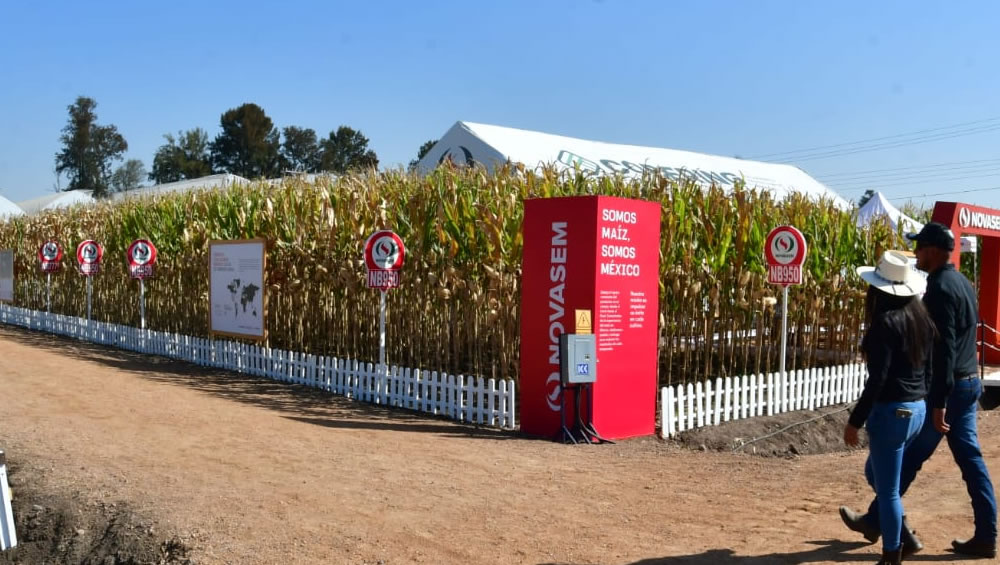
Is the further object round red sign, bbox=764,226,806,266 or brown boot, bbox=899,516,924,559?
round red sign, bbox=764,226,806,266

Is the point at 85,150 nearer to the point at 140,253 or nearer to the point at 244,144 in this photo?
the point at 244,144

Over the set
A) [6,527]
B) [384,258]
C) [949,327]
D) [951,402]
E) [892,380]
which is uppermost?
[384,258]

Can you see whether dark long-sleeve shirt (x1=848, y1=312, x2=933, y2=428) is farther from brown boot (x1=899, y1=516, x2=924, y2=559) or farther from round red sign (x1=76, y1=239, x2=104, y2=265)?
round red sign (x1=76, y1=239, x2=104, y2=265)

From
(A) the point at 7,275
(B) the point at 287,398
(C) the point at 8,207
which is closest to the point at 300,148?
(C) the point at 8,207

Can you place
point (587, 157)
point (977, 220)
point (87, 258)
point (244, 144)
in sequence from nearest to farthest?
point (977, 220) → point (87, 258) → point (587, 157) → point (244, 144)

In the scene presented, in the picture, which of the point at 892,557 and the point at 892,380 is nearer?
the point at 892,380

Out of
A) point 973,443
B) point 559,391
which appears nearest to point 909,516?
point 973,443

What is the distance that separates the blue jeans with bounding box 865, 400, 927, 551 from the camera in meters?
5.05

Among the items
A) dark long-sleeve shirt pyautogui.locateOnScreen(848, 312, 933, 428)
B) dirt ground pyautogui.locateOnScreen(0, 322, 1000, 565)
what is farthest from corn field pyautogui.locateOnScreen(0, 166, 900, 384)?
dark long-sleeve shirt pyautogui.locateOnScreen(848, 312, 933, 428)

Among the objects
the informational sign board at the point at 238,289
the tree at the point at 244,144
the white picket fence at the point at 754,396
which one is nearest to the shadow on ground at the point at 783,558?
the white picket fence at the point at 754,396

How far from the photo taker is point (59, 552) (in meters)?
6.89

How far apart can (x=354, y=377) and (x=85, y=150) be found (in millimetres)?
95751

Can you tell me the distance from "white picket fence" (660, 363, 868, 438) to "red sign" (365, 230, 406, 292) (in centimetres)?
424

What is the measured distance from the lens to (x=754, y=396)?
12.1 m
